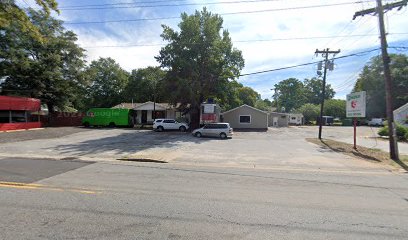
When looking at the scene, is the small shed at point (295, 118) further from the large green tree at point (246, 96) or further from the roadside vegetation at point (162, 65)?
the roadside vegetation at point (162, 65)

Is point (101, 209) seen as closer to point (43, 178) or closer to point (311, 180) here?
point (43, 178)

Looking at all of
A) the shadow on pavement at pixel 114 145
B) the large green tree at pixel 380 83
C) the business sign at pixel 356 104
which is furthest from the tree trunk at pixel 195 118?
the large green tree at pixel 380 83

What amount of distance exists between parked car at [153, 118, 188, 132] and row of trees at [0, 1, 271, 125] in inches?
109

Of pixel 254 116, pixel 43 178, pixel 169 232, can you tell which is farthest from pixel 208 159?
pixel 254 116

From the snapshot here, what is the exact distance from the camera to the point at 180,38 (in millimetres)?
37406

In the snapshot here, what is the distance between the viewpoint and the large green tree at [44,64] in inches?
1538

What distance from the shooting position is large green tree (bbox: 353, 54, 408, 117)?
6631cm

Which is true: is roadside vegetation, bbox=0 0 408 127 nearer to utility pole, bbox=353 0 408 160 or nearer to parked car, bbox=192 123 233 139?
parked car, bbox=192 123 233 139

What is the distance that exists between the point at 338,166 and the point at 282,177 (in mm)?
5026

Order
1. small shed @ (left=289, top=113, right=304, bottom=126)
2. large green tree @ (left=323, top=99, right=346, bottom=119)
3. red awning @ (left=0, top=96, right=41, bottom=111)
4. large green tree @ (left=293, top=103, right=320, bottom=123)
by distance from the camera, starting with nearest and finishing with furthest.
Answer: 1. red awning @ (left=0, top=96, right=41, bottom=111)
2. small shed @ (left=289, top=113, right=304, bottom=126)
3. large green tree @ (left=293, top=103, right=320, bottom=123)
4. large green tree @ (left=323, top=99, right=346, bottom=119)

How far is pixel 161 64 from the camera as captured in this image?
38.5m

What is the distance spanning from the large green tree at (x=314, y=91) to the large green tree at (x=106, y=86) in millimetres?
67140

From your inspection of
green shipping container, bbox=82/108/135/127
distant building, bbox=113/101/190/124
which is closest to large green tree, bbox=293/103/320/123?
distant building, bbox=113/101/190/124

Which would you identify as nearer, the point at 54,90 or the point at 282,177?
the point at 282,177
